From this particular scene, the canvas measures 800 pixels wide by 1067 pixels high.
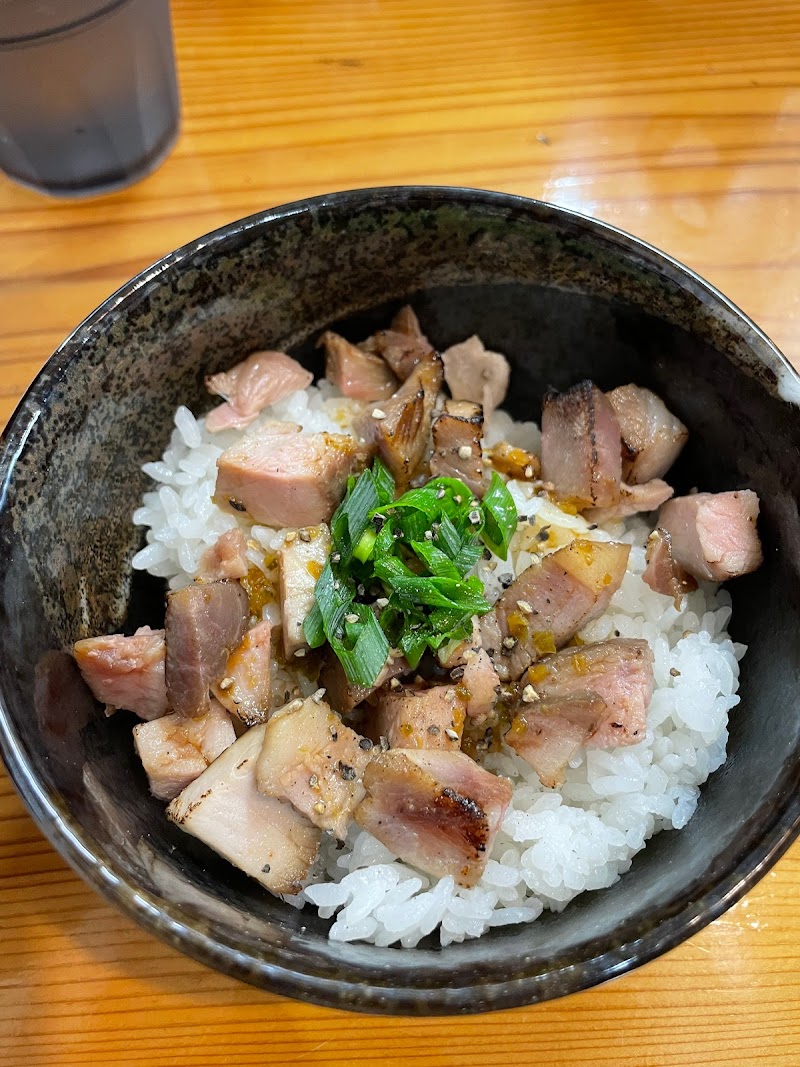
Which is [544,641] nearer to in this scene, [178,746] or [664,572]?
[664,572]

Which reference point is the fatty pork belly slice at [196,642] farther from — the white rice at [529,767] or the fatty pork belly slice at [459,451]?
the fatty pork belly slice at [459,451]

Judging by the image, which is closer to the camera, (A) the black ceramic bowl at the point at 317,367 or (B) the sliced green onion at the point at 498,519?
(A) the black ceramic bowl at the point at 317,367

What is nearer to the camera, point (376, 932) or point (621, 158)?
point (376, 932)

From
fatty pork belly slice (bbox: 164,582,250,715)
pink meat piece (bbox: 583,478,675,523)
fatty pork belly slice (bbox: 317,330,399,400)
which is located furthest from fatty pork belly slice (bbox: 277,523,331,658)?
pink meat piece (bbox: 583,478,675,523)

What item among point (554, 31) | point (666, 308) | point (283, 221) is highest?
point (554, 31)

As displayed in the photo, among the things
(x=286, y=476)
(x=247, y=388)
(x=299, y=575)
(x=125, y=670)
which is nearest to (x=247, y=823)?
(x=125, y=670)

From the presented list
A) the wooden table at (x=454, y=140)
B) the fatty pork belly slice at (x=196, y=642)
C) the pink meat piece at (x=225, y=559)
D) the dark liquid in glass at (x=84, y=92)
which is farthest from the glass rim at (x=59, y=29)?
the fatty pork belly slice at (x=196, y=642)

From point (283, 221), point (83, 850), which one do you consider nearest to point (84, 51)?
point (283, 221)

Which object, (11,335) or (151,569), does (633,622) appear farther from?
(11,335)

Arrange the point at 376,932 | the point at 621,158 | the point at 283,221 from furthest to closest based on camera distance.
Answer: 1. the point at 621,158
2. the point at 283,221
3. the point at 376,932
